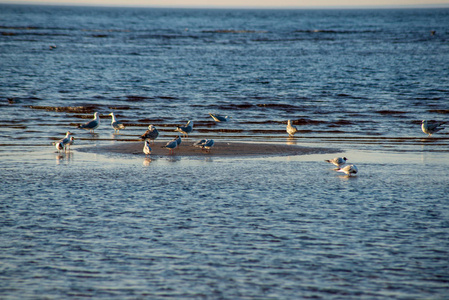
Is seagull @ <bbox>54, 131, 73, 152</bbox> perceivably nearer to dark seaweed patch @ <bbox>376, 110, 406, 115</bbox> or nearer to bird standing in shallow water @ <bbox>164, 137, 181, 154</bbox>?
bird standing in shallow water @ <bbox>164, 137, 181, 154</bbox>

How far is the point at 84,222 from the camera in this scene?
8383 millimetres

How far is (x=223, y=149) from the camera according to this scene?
15398 mm

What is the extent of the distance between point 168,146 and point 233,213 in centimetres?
631

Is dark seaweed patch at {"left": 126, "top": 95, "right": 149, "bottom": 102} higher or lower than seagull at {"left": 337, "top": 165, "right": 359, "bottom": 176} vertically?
higher

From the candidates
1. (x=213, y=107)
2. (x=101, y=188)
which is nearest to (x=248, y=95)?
(x=213, y=107)

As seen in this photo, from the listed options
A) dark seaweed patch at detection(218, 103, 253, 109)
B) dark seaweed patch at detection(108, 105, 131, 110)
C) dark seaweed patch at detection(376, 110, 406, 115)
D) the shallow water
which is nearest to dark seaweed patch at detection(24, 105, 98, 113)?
dark seaweed patch at detection(108, 105, 131, 110)

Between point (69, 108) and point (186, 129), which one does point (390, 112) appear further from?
point (69, 108)

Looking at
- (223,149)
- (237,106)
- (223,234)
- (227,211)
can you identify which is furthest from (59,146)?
(237,106)

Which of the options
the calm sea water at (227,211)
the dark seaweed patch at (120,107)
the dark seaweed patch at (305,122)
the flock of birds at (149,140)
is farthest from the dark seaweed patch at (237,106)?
the flock of birds at (149,140)

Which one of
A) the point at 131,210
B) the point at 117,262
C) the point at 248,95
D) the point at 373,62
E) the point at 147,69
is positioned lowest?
the point at 117,262

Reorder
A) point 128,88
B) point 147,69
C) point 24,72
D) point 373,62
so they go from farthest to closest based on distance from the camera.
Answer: point 373,62
point 147,69
point 24,72
point 128,88

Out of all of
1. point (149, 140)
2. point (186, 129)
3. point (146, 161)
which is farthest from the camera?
point (186, 129)

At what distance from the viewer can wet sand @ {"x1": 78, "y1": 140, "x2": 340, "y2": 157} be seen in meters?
14.8

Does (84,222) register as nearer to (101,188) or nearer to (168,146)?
(101,188)
